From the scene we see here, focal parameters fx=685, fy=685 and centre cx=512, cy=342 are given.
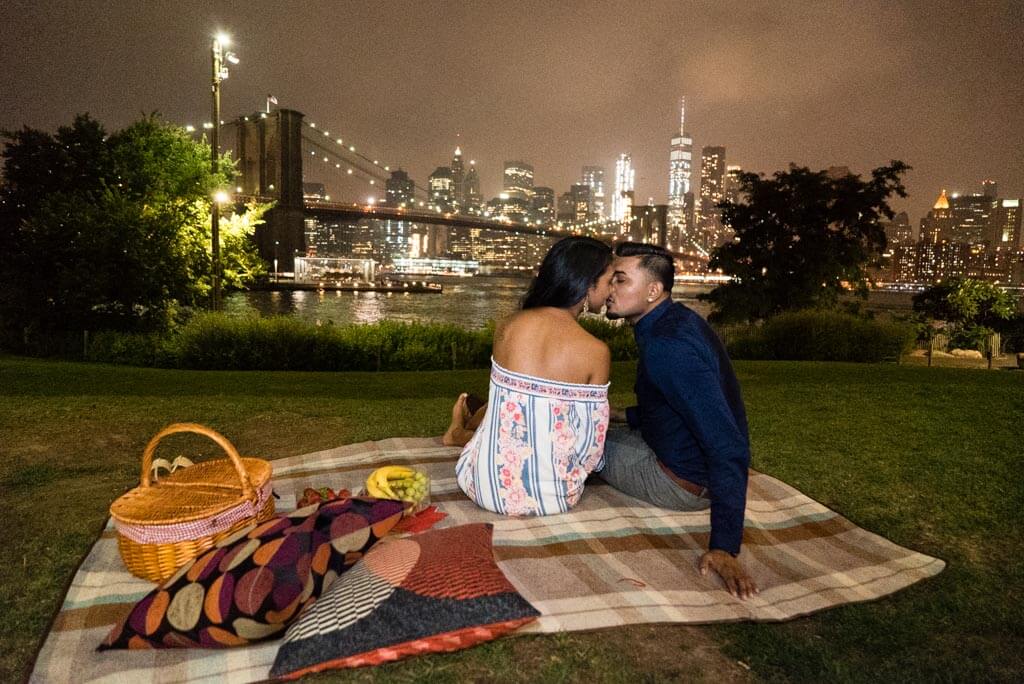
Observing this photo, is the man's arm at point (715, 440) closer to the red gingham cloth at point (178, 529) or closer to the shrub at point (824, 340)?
the red gingham cloth at point (178, 529)

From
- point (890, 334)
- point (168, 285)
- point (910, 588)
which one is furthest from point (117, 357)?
point (890, 334)

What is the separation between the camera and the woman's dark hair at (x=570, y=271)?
9.83 feet

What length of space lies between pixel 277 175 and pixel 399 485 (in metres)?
51.8

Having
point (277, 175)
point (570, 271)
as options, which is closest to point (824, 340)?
point (570, 271)

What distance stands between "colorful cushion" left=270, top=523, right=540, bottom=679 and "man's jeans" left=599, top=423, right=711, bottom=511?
121 cm

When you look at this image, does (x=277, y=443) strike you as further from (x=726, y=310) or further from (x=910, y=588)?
(x=726, y=310)

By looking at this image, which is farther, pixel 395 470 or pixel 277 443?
pixel 277 443

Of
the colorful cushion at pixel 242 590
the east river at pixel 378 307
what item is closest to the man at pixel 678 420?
the colorful cushion at pixel 242 590

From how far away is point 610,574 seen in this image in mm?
2693

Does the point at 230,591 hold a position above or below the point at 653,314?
below

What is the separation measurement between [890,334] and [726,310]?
874cm

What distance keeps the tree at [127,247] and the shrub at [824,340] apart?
12458mm

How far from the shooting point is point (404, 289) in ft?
224

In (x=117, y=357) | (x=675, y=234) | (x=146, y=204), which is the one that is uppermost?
(x=675, y=234)
